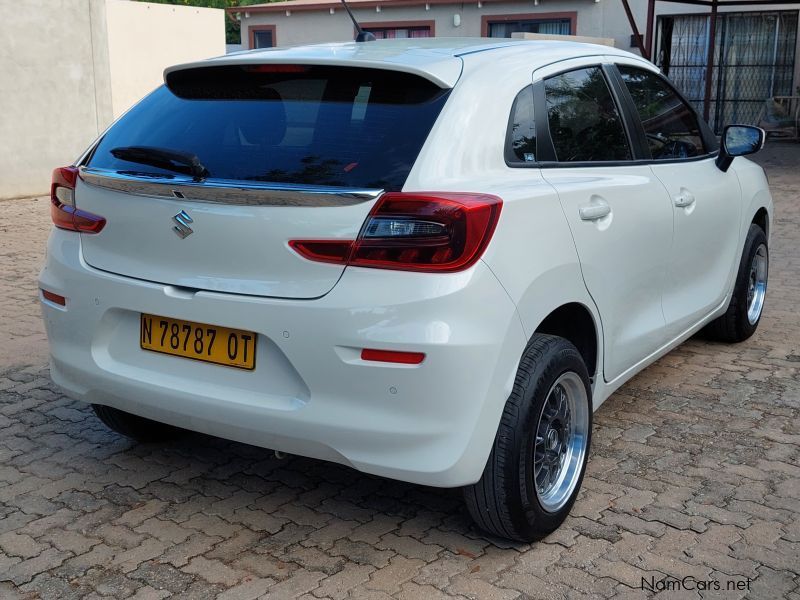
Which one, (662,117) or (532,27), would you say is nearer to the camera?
(662,117)

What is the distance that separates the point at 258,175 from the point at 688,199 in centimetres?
231

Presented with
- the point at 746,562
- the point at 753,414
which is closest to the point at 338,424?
the point at 746,562

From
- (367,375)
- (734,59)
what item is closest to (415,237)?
(367,375)

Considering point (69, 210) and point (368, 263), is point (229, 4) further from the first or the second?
point (368, 263)

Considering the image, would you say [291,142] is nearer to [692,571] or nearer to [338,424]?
[338,424]

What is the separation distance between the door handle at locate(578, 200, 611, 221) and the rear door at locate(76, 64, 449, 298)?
0.74 metres

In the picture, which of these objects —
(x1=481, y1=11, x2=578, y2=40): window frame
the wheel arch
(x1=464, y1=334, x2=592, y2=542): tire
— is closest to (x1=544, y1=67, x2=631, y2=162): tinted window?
the wheel arch

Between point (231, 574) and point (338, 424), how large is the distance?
0.67 metres

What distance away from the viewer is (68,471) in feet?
13.1

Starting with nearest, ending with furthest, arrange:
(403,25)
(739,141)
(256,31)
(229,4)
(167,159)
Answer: (167,159)
(739,141)
(403,25)
(256,31)
(229,4)

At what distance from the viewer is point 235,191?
3.06 metres

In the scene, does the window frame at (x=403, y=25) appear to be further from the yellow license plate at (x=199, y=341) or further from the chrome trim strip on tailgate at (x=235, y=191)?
the yellow license plate at (x=199, y=341)

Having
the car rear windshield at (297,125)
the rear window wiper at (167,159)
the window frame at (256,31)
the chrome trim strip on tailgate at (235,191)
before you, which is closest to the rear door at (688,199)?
the car rear windshield at (297,125)

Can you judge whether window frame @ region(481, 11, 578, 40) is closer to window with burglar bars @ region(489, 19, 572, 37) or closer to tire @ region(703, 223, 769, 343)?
Answer: window with burglar bars @ region(489, 19, 572, 37)
